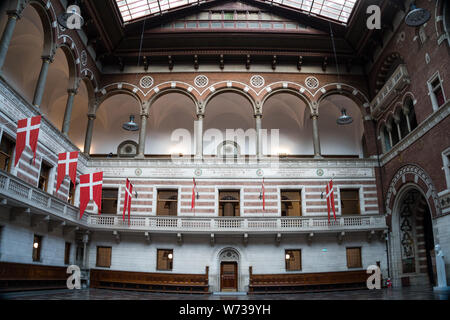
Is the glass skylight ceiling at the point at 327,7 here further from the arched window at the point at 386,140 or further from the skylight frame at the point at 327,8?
the arched window at the point at 386,140

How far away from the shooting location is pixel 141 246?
78.2 feet

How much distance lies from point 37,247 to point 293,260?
55.0 feet

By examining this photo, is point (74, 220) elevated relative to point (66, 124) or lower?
lower

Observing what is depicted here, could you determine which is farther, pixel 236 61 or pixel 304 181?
pixel 236 61

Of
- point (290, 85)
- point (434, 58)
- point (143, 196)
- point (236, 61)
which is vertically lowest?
point (143, 196)

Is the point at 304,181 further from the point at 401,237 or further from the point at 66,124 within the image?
the point at 66,124

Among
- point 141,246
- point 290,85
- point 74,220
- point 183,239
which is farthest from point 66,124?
point 290,85

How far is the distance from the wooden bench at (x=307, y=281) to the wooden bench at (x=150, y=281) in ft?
12.2

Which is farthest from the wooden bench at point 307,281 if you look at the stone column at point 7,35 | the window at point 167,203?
the stone column at point 7,35

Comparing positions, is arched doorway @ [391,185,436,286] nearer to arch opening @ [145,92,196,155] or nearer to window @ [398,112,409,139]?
window @ [398,112,409,139]

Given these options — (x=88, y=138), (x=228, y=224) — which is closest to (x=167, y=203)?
(x=228, y=224)

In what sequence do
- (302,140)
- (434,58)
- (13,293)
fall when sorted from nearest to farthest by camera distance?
(13,293), (434,58), (302,140)

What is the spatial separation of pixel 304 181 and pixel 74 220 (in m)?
16.7

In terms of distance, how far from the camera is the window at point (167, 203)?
25297mm
